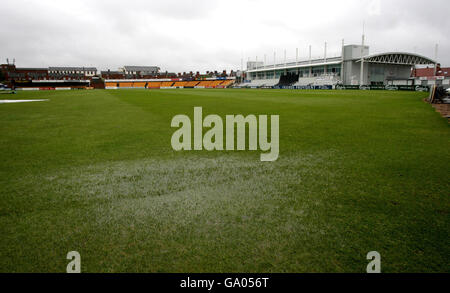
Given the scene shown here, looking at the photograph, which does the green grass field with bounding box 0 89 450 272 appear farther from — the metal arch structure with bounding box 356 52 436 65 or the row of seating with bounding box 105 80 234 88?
the row of seating with bounding box 105 80 234 88

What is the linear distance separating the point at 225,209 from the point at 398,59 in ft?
253

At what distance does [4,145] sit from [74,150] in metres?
2.27

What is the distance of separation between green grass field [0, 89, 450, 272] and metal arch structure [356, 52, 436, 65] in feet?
213

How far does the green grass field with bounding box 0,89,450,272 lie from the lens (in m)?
2.50

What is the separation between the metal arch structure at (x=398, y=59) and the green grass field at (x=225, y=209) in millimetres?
65060

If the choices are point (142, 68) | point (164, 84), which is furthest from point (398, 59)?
point (142, 68)

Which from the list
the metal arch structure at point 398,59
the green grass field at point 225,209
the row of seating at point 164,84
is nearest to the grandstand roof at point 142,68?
the row of seating at point 164,84

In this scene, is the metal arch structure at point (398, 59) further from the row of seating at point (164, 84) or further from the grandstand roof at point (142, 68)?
the grandstand roof at point (142, 68)

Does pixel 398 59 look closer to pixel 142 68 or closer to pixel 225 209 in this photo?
pixel 225 209

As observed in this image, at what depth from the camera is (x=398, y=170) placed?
16.1 ft

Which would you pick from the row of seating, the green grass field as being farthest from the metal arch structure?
the green grass field

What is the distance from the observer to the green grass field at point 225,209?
8.20 ft
